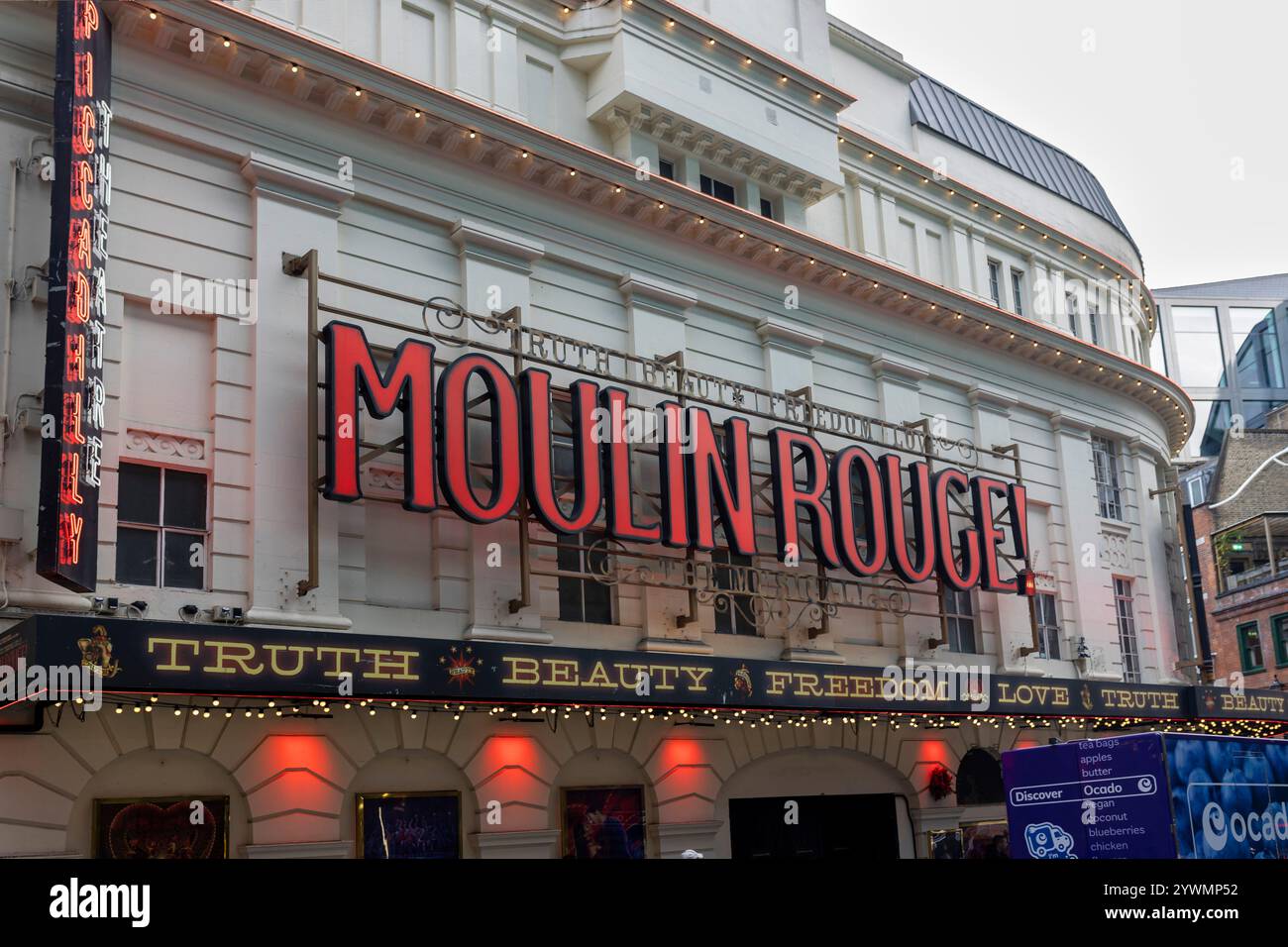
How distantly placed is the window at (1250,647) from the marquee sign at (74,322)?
175 feet

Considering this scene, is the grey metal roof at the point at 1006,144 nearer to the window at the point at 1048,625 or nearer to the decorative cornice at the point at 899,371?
the decorative cornice at the point at 899,371

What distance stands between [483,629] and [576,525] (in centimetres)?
208

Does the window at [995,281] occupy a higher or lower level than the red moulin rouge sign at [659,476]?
higher

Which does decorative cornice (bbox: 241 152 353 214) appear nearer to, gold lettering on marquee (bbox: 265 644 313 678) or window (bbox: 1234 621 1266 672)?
gold lettering on marquee (bbox: 265 644 313 678)

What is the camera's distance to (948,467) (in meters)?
26.9

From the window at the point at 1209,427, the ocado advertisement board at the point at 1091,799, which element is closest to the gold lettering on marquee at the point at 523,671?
the ocado advertisement board at the point at 1091,799

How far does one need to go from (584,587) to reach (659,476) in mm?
2232

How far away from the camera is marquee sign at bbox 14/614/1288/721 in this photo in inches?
532

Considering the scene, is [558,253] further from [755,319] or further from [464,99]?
[755,319]

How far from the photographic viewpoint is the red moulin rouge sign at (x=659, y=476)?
17719 millimetres

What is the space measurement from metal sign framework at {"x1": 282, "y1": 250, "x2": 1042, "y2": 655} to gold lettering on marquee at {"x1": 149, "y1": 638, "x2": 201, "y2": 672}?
108 inches
